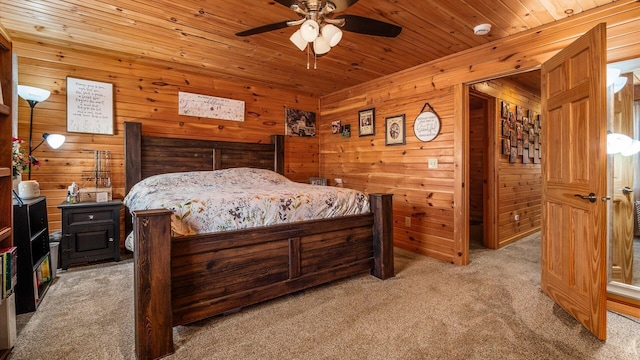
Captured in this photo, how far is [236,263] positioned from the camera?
2021 mm

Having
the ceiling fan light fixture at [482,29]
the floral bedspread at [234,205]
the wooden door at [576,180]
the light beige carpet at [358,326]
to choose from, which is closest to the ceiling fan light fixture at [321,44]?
the floral bedspread at [234,205]

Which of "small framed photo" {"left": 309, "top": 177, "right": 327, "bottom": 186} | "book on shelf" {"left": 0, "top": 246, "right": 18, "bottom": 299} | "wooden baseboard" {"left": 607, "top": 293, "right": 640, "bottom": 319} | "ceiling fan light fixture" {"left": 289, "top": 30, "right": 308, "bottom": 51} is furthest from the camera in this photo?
"small framed photo" {"left": 309, "top": 177, "right": 327, "bottom": 186}

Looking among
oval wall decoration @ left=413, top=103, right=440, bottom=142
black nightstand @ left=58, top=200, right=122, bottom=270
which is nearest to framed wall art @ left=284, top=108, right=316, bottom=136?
oval wall decoration @ left=413, top=103, right=440, bottom=142

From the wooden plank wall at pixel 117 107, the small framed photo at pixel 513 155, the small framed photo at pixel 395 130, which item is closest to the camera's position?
the wooden plank wall at pixel 117 107

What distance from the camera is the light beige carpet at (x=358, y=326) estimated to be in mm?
1670

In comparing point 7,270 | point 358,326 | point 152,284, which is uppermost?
point 7,270

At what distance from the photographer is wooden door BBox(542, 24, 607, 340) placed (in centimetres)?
183

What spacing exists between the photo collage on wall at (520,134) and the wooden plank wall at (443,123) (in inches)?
50.6

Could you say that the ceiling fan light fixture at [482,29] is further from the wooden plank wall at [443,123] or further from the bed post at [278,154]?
the bed post at [278,154]

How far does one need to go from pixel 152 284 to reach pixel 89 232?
1.94 m

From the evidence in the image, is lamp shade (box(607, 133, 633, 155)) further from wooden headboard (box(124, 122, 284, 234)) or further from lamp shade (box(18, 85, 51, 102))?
lamp shade (box(18, 85, 51, 102))

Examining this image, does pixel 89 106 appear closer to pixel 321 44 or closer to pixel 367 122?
pixel 321 44

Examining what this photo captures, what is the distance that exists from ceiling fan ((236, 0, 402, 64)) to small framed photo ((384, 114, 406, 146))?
1.82 m

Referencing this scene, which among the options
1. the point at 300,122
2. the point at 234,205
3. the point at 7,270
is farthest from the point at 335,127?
the point at 7,270
